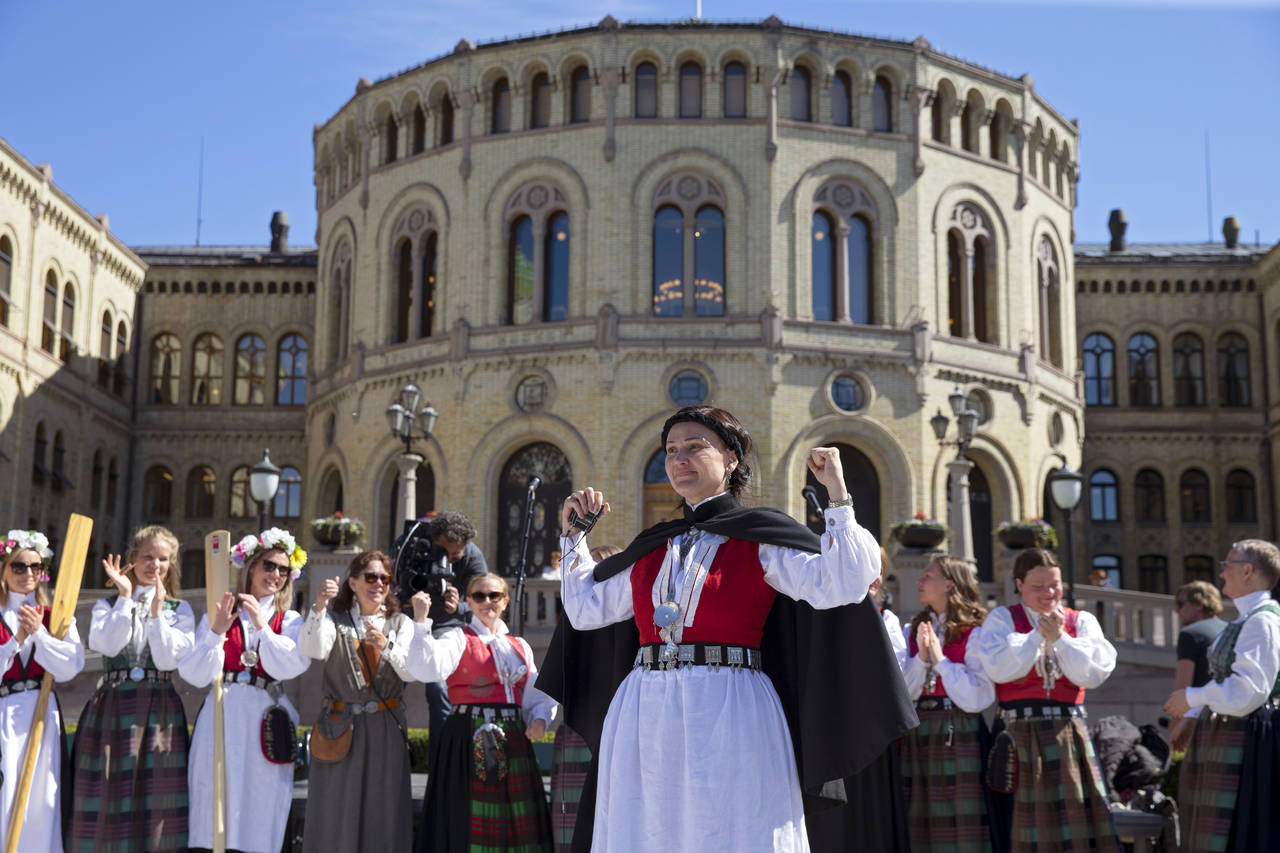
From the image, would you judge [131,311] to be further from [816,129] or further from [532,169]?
[816,129]

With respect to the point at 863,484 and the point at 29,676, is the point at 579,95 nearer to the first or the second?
the point at 863,484

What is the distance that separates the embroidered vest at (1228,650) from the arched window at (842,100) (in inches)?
936

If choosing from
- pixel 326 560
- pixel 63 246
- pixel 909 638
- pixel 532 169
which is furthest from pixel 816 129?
pixel 909 638

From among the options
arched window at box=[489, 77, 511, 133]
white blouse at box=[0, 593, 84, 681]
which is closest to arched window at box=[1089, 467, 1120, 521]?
arched window at box=[489, 77, 511, 133]

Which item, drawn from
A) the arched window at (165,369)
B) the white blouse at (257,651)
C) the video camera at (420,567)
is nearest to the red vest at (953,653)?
the video camera at (420,567)

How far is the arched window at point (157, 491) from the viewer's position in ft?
124

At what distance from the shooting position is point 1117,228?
40469 mm

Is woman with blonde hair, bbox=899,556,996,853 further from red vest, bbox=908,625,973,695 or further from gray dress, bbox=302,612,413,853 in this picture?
gray dress, bbox=302,612,413,853

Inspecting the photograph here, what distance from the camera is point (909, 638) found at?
8.44 m

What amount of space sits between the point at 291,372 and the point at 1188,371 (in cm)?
2483

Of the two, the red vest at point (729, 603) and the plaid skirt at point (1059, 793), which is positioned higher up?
the red vest at point (729, 603)

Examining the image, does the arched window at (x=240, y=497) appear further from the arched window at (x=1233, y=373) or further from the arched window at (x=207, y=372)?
the arched window at (x=1233, y=373)

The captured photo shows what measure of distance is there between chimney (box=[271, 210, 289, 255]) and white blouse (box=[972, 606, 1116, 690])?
3727 centimetres

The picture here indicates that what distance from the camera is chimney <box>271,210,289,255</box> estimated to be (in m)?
42.1
